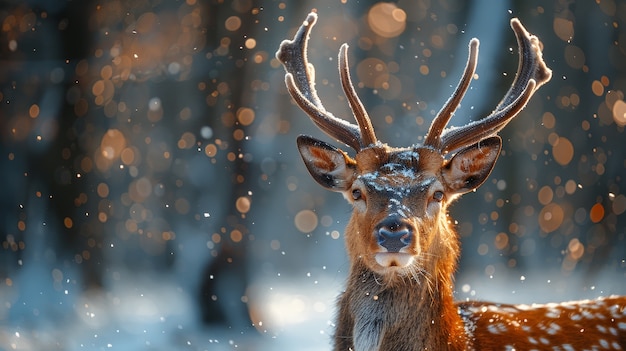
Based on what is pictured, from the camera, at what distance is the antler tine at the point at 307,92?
13.7 feet

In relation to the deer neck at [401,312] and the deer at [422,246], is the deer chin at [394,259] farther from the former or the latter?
the deer neck at [401,312]

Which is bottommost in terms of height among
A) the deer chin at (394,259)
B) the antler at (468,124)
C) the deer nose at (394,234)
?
the deer chin at (394,259)

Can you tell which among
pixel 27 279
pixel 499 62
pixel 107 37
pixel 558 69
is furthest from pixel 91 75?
pixel 558 69

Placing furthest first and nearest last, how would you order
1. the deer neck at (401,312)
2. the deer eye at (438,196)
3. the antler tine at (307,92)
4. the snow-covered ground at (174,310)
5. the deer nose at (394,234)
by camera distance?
1. the snow-covered ground at (174,310)
2. the antler tine at (307,92)
3. the deer eye at (438,196)
4. the deer neck at (401,312)
5. the deer nose at (394,234)

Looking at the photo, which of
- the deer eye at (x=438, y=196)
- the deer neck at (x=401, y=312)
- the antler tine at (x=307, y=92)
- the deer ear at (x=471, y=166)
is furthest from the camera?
the antler tine at (x=307, y=92)

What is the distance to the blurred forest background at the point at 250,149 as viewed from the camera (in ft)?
29.8

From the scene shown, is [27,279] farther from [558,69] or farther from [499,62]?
[558,69]

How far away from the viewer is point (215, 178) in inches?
367

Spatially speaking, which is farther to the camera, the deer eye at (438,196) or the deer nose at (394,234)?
the deer eye at (438,196)

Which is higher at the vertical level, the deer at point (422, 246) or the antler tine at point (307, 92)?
the antler tine at point (307, 92)

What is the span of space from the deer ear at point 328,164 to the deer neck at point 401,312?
434 mm

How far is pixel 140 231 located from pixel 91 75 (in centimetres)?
215

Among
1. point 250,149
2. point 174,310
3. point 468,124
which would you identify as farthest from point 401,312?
point 250,149

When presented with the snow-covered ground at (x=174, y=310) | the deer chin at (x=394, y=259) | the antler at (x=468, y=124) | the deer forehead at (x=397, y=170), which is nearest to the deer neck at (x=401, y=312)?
the deer chin at (x=394, y=259)
